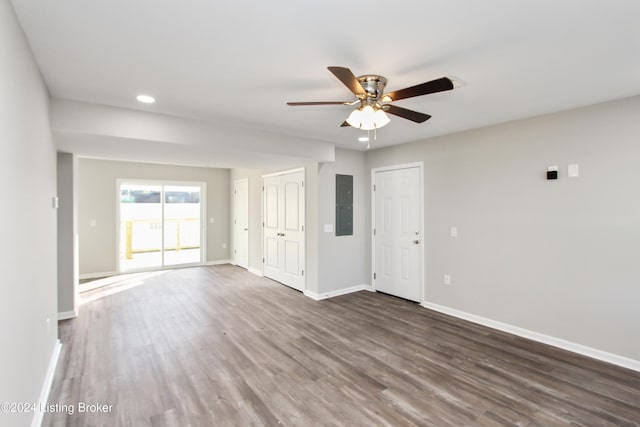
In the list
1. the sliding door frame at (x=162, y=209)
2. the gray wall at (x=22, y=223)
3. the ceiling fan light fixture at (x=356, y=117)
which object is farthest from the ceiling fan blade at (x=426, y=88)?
the sliding door frame at (x=162, y=209)

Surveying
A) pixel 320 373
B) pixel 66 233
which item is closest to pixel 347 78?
pixel 320 373

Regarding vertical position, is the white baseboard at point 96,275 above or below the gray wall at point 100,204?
below

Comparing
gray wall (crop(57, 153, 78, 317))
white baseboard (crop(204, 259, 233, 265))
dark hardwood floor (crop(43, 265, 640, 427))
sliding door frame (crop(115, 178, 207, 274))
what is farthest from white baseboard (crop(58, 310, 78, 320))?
white baseboard (crop(204, 259, 233, 265))

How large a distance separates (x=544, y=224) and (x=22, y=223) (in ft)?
14.8

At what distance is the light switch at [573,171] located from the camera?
315 centimetres

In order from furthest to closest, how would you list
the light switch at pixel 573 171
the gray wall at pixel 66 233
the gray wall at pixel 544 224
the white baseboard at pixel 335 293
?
the white baseboard at pixel 335 293, the gray wall at pixel 66 233, the light switch at pixel 573 171, the gray wall at pixel 544 224

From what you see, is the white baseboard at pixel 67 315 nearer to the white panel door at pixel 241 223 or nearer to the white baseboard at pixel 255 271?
the white baseboard at pixel 255 271

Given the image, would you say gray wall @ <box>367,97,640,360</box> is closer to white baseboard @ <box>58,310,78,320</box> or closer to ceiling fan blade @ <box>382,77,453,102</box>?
ceiling fan blade @ <box>382,77,453,102</box>

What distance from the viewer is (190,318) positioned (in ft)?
13.4

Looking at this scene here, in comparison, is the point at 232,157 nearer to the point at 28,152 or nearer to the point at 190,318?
the point at 190,318

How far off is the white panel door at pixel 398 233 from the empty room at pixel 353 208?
4 centimetres

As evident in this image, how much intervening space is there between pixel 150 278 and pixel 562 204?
269 inches

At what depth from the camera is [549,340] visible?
333cm

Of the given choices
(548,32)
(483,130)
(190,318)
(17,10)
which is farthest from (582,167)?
(190,318)
